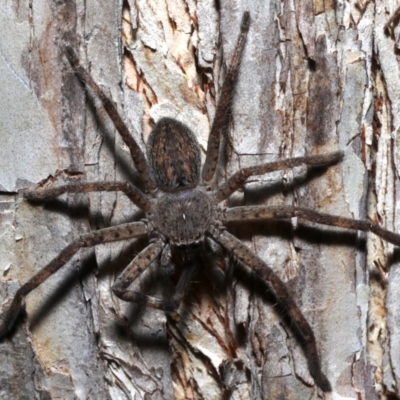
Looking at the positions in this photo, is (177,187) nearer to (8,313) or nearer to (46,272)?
(46,272)

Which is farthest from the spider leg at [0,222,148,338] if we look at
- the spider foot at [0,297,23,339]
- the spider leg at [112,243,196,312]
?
the spider leg at [112,243,196,312]

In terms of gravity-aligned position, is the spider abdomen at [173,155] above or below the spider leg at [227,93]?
below

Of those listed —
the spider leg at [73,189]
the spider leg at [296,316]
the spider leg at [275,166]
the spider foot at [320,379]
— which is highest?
the spider leg at [275,166]

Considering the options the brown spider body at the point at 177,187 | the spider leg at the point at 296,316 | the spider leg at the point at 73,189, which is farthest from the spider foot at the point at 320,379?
the spider leg at the point at 73,189

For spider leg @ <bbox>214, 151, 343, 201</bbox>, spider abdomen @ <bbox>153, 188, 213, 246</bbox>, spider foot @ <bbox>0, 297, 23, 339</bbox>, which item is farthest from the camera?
spider abdomen @ <bbox>153, 188, 213, 246</bbox>

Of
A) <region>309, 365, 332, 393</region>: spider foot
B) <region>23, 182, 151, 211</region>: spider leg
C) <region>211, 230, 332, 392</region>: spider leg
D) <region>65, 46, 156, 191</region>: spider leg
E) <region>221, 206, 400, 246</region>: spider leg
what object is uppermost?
<region>65, 46, 156, 191</region>: spider leg

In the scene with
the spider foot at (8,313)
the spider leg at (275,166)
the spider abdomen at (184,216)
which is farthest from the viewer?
the spider abdomen at (184,216)

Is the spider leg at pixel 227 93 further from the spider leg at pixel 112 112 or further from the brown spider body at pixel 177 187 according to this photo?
the spider leg at pixel 112 112

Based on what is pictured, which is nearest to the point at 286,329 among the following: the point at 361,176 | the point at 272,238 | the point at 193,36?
the point at 272,238

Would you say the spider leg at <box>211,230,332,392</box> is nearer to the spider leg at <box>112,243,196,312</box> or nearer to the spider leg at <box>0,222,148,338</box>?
the spider leg at <box>112,243,196,312</box>
